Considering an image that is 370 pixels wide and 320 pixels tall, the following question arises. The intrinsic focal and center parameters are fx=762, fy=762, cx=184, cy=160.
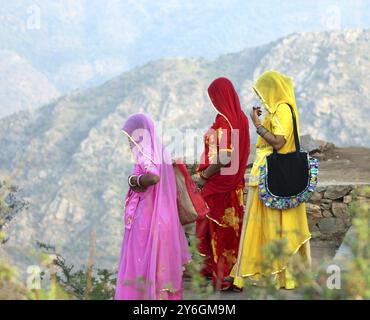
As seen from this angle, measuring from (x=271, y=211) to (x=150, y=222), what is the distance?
0.87m

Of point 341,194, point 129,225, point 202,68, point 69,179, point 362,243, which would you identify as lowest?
point 362,243

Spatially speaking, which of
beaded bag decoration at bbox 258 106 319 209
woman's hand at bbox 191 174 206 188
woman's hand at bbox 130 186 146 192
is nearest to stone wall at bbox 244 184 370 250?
woman's hand at bbox 191 174 206 188

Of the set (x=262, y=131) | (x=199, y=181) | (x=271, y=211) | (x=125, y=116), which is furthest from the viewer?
(x=125, y=116)

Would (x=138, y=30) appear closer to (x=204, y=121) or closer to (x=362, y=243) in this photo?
(x=204, y=121)

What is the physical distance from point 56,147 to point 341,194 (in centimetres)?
7106

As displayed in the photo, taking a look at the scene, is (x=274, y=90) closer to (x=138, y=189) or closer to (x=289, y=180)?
(x=289, y=180)

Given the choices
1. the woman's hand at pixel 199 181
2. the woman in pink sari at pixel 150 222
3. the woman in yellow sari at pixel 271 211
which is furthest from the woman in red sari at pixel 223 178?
the woman in pink sari at pixel 150 222

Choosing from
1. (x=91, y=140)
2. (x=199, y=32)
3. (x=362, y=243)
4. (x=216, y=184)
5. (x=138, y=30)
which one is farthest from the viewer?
(x=138, y=30)

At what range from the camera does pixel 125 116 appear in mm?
79250

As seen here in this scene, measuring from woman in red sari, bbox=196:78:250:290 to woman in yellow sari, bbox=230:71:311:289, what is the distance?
0.14 meters

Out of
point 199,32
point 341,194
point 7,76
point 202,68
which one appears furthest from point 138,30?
point 341,194

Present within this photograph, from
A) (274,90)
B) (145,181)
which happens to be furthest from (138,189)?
(274,90)

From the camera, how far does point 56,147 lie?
76.4 metres

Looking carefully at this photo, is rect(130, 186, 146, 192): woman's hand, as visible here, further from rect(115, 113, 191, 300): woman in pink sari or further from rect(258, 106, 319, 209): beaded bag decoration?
rect(258, 106, 319, 209): beaded bag decoration
